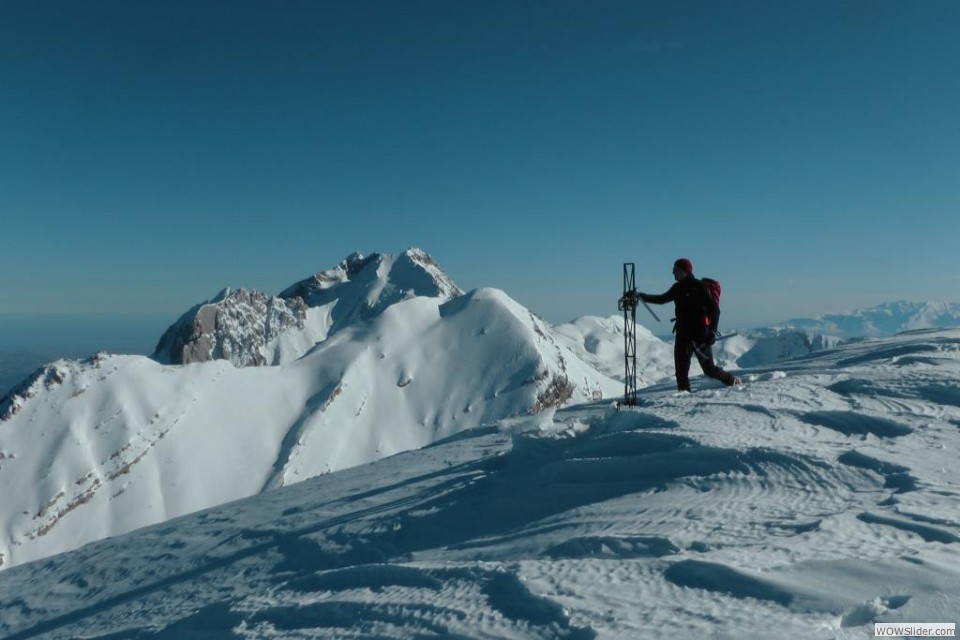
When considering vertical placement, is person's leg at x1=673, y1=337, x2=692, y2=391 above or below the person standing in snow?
below

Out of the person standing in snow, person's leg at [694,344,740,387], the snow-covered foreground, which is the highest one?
the person standing in snow

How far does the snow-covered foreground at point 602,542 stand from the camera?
12.4 ft

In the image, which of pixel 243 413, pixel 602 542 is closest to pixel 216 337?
pixel 243 413

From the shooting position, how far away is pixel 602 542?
4867 mm

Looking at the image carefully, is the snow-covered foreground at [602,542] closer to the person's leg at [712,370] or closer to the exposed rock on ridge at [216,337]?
the person's leg at [712,370]

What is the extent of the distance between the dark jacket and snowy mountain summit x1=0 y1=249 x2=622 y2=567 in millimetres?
78212

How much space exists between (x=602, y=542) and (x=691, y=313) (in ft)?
21.1

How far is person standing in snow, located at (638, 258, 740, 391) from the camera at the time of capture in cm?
1030

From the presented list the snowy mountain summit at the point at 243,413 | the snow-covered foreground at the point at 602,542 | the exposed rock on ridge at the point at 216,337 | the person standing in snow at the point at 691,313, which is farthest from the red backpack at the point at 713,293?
the exposed rock on ridge at the point at 216,337

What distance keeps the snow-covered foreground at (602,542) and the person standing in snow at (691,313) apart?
1092 mm

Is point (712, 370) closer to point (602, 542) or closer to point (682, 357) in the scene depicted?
point (682, 357)

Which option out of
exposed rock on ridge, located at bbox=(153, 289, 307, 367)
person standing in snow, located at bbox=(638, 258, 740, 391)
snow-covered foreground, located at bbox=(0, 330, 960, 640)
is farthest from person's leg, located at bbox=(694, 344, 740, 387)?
exposed rock on ridge, located at bbox=(153, 289, 307, 367)

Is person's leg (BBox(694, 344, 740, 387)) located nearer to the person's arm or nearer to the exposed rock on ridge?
the person's arm

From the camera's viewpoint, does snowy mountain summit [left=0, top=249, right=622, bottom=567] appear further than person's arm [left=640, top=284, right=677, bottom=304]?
Yes
